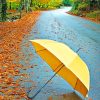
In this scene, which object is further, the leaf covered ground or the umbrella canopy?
the leaf covered ground

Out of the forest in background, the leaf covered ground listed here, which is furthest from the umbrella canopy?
the forest in background

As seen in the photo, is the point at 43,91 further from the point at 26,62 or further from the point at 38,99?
the point at 26,62

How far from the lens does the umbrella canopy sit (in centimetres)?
676

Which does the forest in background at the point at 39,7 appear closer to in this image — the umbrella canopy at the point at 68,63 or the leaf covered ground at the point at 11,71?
the leaf covered ground at the point at 11,71

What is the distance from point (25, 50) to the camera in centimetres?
1390


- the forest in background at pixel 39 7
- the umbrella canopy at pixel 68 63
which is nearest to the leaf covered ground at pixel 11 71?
the umbrella canopy at pixel 68 63

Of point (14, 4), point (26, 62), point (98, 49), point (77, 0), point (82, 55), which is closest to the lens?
point (26, 62)

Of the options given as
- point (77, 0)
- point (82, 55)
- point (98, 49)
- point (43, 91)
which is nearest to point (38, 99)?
point (43, 91)

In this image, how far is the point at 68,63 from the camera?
6793mm

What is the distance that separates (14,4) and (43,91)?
6226 centimetres

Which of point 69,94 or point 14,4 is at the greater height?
point 69,94

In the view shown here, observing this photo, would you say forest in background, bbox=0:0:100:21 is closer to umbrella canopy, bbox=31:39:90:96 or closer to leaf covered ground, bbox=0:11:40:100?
leaf covered ground, bbox=0:11:40:100

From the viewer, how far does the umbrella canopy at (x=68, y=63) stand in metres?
6.76

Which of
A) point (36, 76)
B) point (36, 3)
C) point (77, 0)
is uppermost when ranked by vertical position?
point (36, 76)
